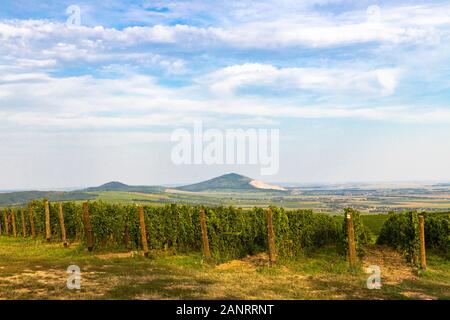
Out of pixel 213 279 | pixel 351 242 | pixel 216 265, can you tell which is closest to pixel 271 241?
pixel 216 265

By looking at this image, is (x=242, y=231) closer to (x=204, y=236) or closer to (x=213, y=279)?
(x=204, y=236)

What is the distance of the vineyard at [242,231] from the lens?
20938mm

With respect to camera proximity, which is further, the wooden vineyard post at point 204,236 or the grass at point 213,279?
the wooden vineyard post at point 204,236

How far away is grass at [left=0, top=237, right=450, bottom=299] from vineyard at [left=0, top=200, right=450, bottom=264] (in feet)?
2.84

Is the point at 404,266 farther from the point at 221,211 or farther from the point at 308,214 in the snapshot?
the point at 221,211

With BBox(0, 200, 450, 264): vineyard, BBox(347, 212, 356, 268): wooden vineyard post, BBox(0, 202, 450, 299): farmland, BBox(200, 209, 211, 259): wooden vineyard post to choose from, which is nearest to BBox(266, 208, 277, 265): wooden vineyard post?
BBox(0, 200, 450, 264): vineyard

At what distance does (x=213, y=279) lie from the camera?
1527 centimetres

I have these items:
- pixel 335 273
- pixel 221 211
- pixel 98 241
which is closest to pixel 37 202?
pixel 98 241

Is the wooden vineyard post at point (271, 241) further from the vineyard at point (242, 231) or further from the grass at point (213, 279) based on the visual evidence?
the grass at point (213, 279)

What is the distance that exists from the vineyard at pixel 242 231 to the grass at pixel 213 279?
866 mm

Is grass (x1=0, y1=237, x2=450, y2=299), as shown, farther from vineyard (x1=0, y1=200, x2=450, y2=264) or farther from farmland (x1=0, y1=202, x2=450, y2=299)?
vineyard (x1=0, y1=200, x2=450, y2=264)

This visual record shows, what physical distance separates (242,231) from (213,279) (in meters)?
7.42

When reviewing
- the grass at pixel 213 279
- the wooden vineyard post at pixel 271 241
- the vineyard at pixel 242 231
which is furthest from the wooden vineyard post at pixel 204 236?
the wooden vineyard post at pixel 271 241
